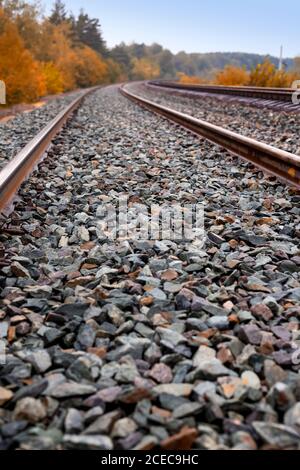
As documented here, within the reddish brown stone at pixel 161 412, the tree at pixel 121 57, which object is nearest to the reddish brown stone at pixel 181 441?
the reddish brown stone at pixel 161 412

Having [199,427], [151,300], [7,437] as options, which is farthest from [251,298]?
[7,437]

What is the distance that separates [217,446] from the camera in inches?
59.5

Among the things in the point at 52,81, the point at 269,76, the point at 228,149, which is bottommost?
the point at 228,149

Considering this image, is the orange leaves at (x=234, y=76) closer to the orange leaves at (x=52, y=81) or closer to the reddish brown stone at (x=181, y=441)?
the orange leaves at (x=52, y=81)

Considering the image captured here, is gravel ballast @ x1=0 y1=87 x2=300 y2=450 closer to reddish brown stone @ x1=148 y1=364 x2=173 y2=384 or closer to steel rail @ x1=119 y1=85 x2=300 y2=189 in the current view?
reddish brown stone @ x1=148 y1=364 x2=173 y2=384

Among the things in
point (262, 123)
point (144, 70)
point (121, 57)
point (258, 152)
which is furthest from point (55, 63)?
point (144, 70)

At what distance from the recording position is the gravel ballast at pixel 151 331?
159cm

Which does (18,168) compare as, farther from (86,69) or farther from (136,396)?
Result: (86,69)

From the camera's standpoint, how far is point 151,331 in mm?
2143

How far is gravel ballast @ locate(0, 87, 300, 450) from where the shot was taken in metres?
1.59

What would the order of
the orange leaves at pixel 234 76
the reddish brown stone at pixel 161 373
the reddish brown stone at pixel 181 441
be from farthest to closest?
the orange leaves at pixel 234 76
the reddish brown stone at pixel 161 373
the reddish brown stone at pixel 181 441

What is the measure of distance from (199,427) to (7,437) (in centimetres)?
63

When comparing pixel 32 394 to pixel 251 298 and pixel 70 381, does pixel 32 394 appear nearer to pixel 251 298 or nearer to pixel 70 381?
pixel 70 381

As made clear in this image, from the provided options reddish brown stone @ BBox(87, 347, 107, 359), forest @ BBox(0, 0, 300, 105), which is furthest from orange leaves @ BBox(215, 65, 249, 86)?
reddish brown stone @ BBox(87, 347, 107, 359)
